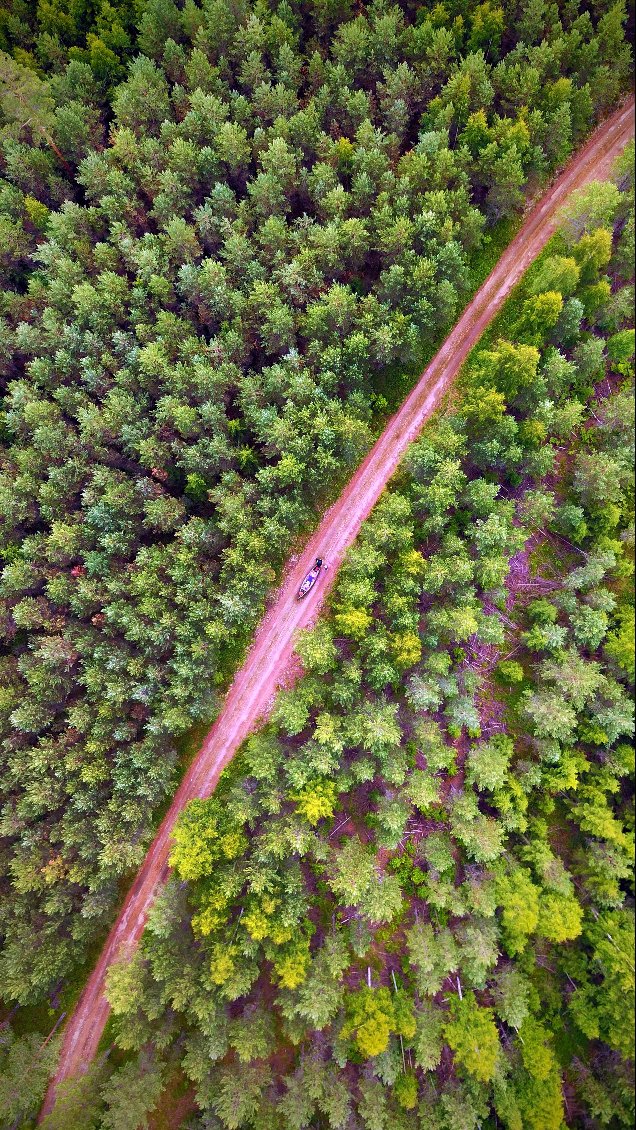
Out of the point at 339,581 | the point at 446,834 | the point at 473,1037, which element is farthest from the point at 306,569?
the point at 473,1037

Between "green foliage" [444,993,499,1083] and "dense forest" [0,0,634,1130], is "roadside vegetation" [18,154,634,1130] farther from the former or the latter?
"dense forest" [0,0,634,1130]

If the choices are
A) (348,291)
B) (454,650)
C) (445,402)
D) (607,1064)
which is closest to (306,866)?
(454,650)

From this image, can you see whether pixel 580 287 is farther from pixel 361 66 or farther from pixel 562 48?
pixel 361 66

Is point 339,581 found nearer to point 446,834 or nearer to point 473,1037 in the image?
point 446,834

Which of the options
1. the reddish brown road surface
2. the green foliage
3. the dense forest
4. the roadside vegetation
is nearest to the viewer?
the green foliage

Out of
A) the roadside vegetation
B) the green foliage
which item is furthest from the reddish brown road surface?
the green foliage
